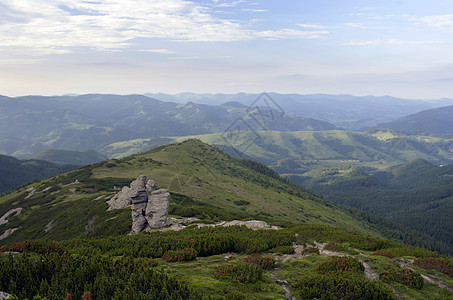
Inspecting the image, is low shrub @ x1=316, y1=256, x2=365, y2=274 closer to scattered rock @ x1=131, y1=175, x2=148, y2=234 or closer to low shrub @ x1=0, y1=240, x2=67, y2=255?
low shrub @ x1=0, y1=240, x2=67, y2=255

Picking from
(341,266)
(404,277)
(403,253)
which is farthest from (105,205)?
(404,277)

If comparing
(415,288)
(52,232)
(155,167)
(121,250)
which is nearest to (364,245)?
(415,288)

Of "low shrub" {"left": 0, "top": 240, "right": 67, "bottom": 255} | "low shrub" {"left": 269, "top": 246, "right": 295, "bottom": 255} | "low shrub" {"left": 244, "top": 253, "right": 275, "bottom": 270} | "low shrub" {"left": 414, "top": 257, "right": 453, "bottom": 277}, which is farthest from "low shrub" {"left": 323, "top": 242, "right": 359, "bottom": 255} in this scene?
"low shrub" {"left": 0, "top": 240, "right": 67, "bottom": 255}

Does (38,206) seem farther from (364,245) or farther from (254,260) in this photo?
(364,245)

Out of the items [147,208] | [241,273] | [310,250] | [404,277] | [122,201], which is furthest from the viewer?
[122,201]

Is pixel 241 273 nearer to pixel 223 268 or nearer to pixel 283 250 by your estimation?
pixel 223 268

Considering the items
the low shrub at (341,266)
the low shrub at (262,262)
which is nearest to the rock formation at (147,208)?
the low shrub at (262,262)

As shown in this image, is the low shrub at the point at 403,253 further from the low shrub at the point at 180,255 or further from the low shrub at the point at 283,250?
the low shrub at the point at 180,255
